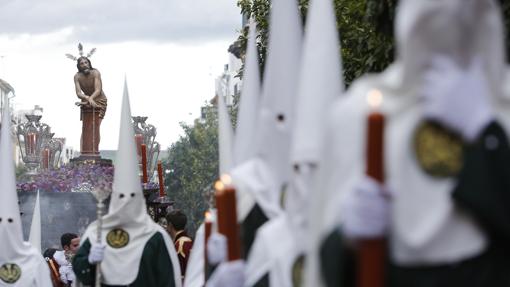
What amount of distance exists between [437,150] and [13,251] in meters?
8.99

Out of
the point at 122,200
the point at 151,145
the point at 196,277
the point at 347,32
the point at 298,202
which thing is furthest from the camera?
the point at 151,145

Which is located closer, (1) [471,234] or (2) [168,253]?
(1) [471,234]

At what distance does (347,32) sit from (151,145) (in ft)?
65.0

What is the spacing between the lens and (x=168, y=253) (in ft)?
42.4

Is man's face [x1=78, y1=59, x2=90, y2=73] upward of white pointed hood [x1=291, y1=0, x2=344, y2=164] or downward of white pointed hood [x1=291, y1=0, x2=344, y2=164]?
upward

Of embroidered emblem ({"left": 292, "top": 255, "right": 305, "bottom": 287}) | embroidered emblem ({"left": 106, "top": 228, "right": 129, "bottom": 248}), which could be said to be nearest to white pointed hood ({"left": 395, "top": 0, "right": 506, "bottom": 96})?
embroidered emblem ({"left": 292, "top": 255, "right": 305, "bottom": 287})

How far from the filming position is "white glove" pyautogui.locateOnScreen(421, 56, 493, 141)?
468 cm

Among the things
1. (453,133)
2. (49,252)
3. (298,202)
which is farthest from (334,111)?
(49,252)

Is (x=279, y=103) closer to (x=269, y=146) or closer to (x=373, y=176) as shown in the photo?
(x=269, y=146)

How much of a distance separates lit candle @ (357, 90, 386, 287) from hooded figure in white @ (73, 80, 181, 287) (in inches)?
327

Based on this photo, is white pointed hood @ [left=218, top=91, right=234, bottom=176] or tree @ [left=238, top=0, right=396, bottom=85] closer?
tree @ [left=238, top=0, right=396, bottom=85]

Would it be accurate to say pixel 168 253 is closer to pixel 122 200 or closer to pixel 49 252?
pixel 122 200

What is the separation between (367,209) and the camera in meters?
4.44

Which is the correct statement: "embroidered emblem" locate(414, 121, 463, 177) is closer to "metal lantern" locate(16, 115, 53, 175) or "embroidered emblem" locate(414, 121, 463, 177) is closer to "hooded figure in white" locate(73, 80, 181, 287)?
"hooded figure in white" locate(73, 80, 181, 287)
